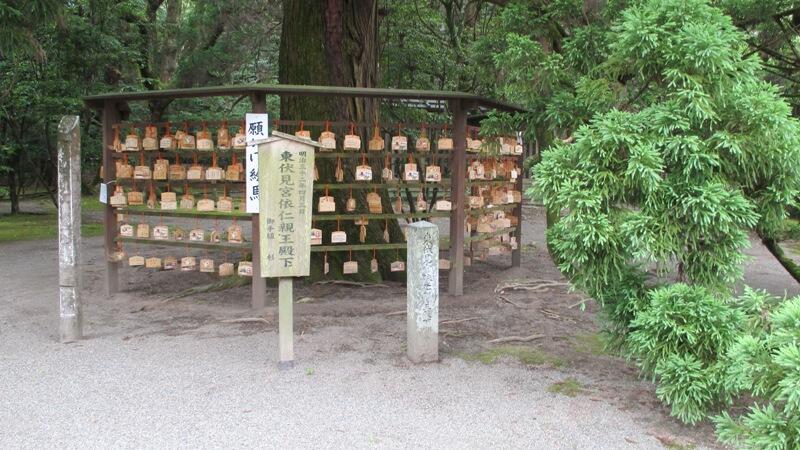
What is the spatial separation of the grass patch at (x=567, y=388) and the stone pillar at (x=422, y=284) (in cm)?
107

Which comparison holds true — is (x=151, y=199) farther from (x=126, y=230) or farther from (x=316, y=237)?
(x=316, y=237)

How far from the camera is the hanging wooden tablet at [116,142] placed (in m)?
7.77

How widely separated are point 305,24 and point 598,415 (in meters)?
6.22

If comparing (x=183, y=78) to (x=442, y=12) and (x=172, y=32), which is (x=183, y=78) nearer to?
(x=172, y=32)

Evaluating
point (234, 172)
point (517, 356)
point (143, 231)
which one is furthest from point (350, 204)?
point (517, 356)

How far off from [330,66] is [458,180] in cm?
230

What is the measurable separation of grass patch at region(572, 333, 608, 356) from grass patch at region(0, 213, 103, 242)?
11.5 meters

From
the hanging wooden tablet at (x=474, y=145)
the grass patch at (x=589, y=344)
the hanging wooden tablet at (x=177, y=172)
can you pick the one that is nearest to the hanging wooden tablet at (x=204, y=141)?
the hanging wooden tablet at (x=177, y=172)

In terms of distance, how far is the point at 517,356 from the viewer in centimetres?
571

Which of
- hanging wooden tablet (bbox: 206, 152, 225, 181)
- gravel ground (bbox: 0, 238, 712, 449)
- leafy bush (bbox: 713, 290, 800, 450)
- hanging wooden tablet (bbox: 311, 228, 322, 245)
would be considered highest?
hanging wooden tablet (bbox: 206, 152, 225, 181)

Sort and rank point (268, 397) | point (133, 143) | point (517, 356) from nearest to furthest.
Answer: point (268, 397) < point (517, 356) < point (133, 143)

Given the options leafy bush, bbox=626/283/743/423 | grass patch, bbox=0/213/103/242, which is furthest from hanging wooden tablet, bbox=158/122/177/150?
grass patch, bbox=0/213/103/242

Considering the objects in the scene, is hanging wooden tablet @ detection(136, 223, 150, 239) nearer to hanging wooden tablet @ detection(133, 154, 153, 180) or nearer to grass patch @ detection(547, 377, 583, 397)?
hanging wooden tablet @ detection(133, 154, 153, 180)

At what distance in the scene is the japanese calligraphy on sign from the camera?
16.4ft
